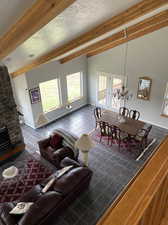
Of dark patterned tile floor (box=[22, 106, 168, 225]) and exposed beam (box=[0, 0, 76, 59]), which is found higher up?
exposed beam (box=[0, 0, 76, 59])

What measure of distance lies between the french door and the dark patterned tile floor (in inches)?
64.7

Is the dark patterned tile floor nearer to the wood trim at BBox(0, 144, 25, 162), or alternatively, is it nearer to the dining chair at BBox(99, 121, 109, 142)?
the wood trim at BBox(0, 144, 25, 162)

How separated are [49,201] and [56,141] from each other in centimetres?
236

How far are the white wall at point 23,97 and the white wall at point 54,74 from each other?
7.4 inches

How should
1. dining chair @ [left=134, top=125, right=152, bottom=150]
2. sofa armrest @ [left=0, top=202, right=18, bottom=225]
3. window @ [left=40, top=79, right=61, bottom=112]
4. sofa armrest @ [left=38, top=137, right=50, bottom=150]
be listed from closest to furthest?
sofa armrest @ [left=0, top=202, right=18, bottom=225] → sofa armrest @ [left=38, top=137, right=50, bottom=150] → dining chair @ [left=134, top=125, right=152, bottom=150] → window @ [left=40, top=79, right=61, bottom=112]

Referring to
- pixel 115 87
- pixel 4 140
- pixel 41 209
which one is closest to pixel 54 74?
pixel 115 87

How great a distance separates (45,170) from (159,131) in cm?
502

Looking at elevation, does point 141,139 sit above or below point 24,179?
above

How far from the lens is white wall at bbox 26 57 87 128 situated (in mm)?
7057

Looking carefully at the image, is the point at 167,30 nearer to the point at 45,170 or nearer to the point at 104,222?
the point at 45,170

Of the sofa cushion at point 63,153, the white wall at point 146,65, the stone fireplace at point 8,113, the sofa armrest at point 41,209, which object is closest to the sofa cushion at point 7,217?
the sofa armrest at point 41,209

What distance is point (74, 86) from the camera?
9109 millimetres

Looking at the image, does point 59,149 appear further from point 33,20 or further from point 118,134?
point 33,20

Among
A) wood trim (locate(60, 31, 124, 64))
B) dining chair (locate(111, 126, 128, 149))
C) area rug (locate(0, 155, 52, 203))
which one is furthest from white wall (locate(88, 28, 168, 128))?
area rug (locate(0, 155, 52, 203))
